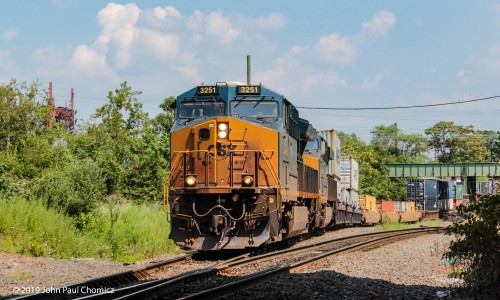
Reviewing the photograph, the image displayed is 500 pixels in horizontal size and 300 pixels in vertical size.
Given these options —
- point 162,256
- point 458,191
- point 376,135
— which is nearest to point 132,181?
point 162,256

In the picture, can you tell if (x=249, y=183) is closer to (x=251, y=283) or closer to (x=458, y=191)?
(x=251, y=283)

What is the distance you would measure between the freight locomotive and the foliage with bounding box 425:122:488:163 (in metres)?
98.0

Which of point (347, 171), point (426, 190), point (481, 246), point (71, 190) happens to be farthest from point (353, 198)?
point (481, 246)

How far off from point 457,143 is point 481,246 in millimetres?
104215

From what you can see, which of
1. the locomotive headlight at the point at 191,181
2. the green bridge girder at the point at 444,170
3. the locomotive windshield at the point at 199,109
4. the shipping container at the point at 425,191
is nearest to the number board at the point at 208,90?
the locomotive windshield at the point at 199,109

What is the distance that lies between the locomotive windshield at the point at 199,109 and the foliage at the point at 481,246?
22.1 ft

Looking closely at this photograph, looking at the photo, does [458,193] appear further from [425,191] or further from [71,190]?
[71,190]

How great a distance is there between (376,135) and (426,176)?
4823cm

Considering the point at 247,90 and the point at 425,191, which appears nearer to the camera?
the point at 247,90

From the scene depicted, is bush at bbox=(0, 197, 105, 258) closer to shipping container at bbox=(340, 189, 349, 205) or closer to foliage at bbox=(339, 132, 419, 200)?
shipping container at bbox=(340, 189, 349, 205)

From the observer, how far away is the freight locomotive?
12641mm

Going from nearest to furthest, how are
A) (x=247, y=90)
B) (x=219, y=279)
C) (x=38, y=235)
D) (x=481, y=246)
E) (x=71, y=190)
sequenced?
(x=481, y=246) < (x=219, y=279) < (x=247, y=90) < (x=38, y=235) < (x=71, y=190)

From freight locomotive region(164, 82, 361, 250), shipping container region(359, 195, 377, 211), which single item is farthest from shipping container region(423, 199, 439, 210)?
freight locomotive region(164, 82, 361, 250)

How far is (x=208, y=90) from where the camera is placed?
13719 mm
